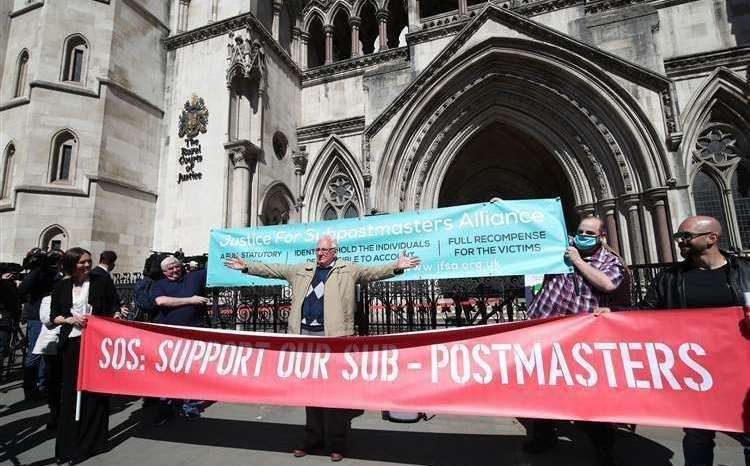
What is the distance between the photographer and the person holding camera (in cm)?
457

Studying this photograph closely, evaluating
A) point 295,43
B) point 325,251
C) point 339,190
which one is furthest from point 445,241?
point 295,43

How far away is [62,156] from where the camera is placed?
12.3 m

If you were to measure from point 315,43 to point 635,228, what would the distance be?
1603 cm

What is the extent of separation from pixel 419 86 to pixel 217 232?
9.56 m

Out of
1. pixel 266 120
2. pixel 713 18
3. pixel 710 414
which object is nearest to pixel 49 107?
pixel 266 120

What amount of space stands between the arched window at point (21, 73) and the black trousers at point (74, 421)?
550 inches

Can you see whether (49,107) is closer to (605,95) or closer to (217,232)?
(217,232)

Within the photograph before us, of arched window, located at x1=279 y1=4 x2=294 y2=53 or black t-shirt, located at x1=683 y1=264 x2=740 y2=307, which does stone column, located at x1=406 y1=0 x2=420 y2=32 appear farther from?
black t-shirt, located at x1=683 y1=264 x2=740 y2=307

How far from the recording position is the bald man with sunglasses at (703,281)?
264cm

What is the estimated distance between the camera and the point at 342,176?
1543 cm

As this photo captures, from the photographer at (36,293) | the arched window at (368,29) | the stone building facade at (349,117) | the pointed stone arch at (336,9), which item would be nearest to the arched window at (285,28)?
the stone building facade at (349,117)

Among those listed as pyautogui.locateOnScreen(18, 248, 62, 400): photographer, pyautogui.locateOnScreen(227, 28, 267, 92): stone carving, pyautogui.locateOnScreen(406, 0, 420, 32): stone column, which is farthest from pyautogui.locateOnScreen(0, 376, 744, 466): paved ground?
pyautogui.locateOnScreen(406, 0, 420, 32): stone column

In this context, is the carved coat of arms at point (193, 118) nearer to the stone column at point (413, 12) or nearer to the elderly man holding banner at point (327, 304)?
the stone column at point (413, 12)

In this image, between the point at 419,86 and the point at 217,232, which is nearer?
the point at 217,232
